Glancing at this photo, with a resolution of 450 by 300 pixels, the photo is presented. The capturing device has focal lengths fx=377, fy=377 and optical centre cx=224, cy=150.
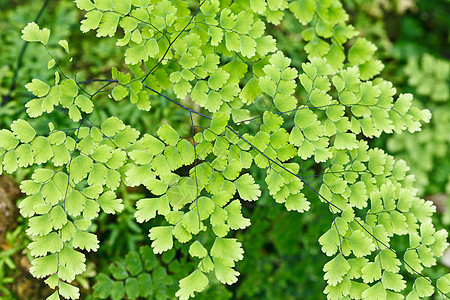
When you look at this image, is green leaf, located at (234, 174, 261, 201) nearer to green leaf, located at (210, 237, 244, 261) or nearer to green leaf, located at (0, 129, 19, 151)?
green leaf, located at (210, 237, 244, 261)

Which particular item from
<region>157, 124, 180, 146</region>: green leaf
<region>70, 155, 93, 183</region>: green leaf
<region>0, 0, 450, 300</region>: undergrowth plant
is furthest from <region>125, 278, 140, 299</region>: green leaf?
<region>157, 124, 180, 146</region>: green leaf

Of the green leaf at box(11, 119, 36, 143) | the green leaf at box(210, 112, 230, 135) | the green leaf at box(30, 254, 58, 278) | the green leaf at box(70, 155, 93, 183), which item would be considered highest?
the green leaf at box(210, 112, 230, 135)

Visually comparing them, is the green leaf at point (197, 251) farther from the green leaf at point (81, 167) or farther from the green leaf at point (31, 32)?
the green leaf at point (31, 32)

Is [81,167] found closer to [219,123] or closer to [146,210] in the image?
[146,210]

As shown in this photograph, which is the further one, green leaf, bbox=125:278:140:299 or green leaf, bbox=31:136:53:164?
green leaf, bbox=125:278:140:299

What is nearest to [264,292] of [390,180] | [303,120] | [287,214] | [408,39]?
[287,214]

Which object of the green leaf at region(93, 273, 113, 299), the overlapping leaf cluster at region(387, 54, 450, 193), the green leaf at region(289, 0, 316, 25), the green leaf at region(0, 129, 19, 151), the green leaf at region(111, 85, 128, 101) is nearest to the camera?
the green leaf at region(0, 129, 19, 151)

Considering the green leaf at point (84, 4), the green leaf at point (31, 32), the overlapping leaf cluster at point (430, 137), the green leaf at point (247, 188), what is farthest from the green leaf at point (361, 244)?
the overlapping leaf cluster at point (430, 137)

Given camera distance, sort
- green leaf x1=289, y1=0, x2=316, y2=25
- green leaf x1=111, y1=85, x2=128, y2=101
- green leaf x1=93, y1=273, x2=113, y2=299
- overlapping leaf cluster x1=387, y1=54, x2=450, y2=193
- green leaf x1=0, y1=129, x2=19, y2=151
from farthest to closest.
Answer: overlapping leaf cluster x1=387, y1=54, x2=450, y2=193
green leaf x1=93, y1=273, x2=113, y2=299
green leaf x1=289, y1=0, x2=316, y2=25
green leaf x1=111, y1=85, x2=128, y2=101
green leaf x1=0, y1=129, x2=19, y2=151
